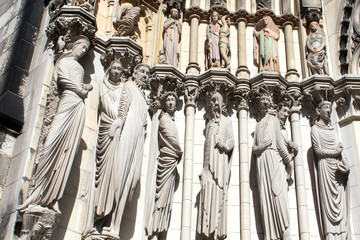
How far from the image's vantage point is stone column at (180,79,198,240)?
7.78 m

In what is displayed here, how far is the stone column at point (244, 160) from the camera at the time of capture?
7.86m

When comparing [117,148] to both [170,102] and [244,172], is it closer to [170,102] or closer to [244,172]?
[170,102]

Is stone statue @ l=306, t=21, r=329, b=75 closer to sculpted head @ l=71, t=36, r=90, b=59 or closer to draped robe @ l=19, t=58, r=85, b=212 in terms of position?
sculpted head @ l=71, t=36, r=90, b=59

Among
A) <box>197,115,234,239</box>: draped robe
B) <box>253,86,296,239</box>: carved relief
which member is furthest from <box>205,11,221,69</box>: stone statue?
<box>197,115,234,239</box>: draped robe

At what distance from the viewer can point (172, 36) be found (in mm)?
9484

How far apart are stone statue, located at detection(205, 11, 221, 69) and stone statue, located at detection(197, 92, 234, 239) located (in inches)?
32.7

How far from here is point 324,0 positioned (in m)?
10.5

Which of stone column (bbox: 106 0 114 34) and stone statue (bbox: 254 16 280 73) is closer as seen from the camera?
stone column (bbox: 106 0 114 34)

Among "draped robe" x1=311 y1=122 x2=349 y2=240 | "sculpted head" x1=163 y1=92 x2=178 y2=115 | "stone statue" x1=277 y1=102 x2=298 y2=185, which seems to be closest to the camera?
"draped robe" x1=311 y1=122 x2=349 y2=240

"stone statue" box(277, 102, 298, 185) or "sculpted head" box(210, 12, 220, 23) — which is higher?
"sculpted head" box(210, 12, 220, 23)

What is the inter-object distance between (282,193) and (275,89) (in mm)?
2015

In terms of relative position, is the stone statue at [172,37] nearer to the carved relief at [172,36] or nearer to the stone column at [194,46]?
the carved relief at [172,36]

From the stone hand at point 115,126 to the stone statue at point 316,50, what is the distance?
12.9ft

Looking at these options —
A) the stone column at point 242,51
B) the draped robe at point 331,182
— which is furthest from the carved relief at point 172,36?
the draped robe at point 331,182
